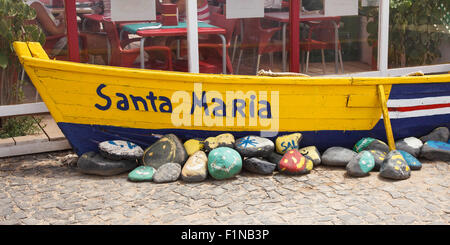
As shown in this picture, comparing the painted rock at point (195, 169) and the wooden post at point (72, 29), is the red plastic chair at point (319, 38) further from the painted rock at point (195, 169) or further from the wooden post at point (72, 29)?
the wooden post at point (72, 29)

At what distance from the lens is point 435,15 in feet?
26.5

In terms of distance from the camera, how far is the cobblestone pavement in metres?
4.97

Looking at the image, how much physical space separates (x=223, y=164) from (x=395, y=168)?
60.7 inches

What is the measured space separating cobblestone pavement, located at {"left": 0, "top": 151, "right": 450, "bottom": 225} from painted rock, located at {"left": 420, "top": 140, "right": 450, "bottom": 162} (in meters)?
0.10

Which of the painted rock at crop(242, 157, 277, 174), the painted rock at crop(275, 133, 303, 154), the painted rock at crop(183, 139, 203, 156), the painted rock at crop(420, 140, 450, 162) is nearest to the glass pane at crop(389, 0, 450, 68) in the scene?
the painted rock at crop(420, 140, 450, 162)

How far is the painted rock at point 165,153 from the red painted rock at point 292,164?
0.91 metres

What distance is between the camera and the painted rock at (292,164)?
5906 millimetres

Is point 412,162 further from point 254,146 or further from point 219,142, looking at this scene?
point 219,142

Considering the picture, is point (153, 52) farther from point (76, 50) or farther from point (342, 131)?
point (342, 131)

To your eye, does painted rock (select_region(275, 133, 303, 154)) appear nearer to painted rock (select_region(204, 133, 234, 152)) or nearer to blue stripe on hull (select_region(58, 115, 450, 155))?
blue stripe on hull (select_region(58, 115, 450, 155))

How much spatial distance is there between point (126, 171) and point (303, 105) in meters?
1.81

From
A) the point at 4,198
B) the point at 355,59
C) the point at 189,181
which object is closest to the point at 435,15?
the point at 355,59

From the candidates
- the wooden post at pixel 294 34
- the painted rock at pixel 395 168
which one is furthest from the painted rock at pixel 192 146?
the wooden post at pixel 294 34

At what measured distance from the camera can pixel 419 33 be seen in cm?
807
